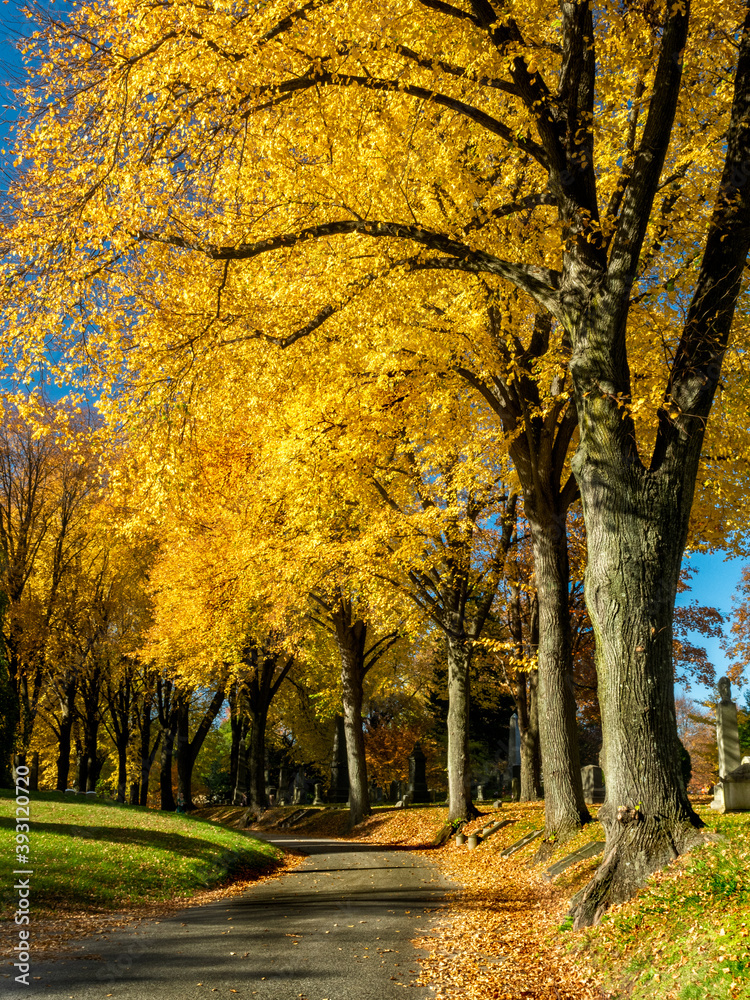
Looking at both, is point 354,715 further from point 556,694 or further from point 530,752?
point 556,694

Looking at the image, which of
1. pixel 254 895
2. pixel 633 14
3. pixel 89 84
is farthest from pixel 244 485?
pixel 633 14

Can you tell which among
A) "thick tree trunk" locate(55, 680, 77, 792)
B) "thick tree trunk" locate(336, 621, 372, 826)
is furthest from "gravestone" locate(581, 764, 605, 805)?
"thick tree trunk" locate(55, 680, 77, 792)

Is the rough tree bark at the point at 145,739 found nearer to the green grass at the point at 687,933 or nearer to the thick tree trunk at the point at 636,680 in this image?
the thick tree trunk at the point at 636,680

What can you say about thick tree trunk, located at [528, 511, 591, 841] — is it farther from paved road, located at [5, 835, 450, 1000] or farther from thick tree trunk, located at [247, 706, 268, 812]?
thick tree trunk, located at [247, 706, 268, 812]

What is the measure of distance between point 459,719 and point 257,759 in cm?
1394

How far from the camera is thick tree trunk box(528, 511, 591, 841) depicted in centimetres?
1068

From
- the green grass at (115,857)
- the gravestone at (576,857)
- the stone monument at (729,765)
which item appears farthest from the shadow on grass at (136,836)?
the stone monument at (729,765)

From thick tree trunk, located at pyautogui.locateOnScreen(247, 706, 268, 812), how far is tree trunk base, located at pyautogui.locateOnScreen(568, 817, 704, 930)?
21.8m

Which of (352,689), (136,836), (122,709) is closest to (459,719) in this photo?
(352,689)

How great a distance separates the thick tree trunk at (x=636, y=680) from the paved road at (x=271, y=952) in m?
2.08

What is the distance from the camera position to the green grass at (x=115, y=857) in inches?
373

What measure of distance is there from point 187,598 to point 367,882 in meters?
10.9

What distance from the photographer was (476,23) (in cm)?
725

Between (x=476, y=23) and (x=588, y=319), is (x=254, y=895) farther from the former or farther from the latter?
(x=476, y=23)
